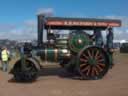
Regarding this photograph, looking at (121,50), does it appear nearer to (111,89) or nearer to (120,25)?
(120,25)

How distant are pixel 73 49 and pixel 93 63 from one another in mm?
982

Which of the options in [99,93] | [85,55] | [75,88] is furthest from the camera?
[85,55]

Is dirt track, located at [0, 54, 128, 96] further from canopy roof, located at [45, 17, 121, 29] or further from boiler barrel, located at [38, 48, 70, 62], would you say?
canopy roof, located at [45, 17, 121, 29]

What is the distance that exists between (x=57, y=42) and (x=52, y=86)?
2.79 meters

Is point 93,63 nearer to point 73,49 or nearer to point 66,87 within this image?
point 73,49

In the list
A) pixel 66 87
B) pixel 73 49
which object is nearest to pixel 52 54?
pixel 73 49

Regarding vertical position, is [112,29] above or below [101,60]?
above

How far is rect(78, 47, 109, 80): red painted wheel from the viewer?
45.9 feet

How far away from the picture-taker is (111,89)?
11328mm

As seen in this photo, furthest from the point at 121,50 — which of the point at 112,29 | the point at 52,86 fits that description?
the point at 52,86

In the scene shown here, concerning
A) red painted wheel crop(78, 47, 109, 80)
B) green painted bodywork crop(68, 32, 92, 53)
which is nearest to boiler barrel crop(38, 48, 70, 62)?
green painted bodywork crop(68, 32, 92, 53)

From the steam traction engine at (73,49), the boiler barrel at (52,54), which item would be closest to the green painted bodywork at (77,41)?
the steam traction engine at (73,49)

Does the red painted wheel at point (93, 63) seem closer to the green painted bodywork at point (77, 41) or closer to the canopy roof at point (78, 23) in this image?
the green painted bodywork at point (77, 41)

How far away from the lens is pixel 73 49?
47.0 ft
